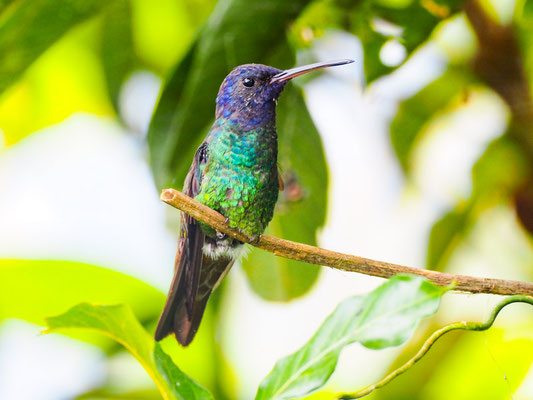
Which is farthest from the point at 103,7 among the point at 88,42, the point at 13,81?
the point at 88,42

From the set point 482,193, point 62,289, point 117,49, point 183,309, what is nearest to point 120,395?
point 62,289

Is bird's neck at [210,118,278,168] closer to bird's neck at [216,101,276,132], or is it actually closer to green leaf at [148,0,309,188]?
bird's neck at [216,101,276,132]

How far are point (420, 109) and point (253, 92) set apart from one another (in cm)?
160

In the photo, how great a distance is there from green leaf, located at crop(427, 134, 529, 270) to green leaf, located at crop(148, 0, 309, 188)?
1115 millimetres

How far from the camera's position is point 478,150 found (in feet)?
9.95

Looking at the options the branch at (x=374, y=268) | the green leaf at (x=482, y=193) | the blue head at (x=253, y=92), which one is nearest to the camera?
the branch at (x=374, y=268)

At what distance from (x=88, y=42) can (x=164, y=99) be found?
140cm

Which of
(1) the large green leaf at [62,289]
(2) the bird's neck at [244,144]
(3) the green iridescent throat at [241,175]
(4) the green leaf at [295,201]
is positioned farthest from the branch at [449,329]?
(1) the large green leaf at [62,289]

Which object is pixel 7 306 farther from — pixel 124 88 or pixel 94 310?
pixel 94 310

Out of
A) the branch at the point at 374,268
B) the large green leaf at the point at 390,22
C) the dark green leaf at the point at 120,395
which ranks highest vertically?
the large green leaf at the point at 390,22

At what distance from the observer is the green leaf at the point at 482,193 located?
2785mm

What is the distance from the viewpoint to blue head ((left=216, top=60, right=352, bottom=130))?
1.53 metres

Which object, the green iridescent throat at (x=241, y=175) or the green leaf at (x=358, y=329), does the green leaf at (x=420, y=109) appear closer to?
the green iridescent throat at (x=241, y=175)

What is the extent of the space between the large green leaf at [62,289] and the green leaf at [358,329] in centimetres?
127
